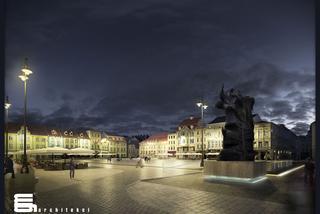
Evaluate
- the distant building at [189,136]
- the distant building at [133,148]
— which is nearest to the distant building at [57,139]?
the distant building at [133,148]

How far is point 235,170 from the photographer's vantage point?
1872 centimetres

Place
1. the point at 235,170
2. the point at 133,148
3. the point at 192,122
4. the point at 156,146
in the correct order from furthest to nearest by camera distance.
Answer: the point at 133,148, the point at 156,146, the point at 192,122, the point at 235,170

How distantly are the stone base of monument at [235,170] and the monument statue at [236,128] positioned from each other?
1010 mm

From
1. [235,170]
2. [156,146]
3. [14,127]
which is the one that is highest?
[14,127]

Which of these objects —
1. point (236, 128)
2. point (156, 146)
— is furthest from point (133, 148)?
point (236, 128)

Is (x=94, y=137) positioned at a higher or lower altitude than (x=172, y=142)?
higher

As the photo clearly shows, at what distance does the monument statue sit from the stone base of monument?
3.31 ft

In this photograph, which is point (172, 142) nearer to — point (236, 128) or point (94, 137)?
point (94, 137)

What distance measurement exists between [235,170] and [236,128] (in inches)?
124

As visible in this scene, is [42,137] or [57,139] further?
[57,139]

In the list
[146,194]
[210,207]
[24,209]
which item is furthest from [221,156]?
[24,209]

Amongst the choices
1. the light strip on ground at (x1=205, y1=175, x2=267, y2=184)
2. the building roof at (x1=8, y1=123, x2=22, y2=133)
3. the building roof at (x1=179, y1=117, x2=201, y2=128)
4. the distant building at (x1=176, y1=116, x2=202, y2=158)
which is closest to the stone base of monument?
the light strip on ground at (x1=205, y1=175, x2=267, y2=184)

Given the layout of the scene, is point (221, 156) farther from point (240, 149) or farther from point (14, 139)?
point (14, 139)

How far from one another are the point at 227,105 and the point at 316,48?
16.3 m
